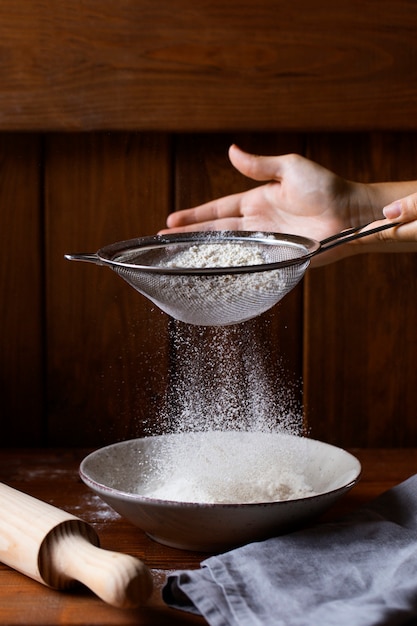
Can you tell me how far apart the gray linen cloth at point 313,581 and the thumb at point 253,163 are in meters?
0.49

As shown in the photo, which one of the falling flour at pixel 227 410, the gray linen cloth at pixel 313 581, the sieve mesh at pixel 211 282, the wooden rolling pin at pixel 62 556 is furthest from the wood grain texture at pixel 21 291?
the gray linen cloth at pixel 313 581

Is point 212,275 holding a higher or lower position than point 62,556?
higher

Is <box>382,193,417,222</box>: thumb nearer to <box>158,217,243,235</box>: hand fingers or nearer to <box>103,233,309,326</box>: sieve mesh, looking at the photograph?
<box>103,233,309,326</box>: sieve mesh

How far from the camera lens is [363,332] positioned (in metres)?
1.35

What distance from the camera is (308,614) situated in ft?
2.35

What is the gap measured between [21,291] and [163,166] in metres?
0.28

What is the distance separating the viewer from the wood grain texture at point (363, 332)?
1.31m

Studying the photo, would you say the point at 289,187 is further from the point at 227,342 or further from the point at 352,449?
the point at 352,449

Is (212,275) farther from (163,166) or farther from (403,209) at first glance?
(163,166)

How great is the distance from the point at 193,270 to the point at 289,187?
33 centimetres

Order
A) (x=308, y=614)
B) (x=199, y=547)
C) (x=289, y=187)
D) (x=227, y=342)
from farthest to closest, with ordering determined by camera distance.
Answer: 1. (x=227, y=342)
2. (x=289, y=187)
3. (x=199, y=547)
4. (x=308, y=614)

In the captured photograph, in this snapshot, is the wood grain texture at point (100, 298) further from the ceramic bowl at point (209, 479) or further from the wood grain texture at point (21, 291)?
the ceramic bowl at point (209, 479)

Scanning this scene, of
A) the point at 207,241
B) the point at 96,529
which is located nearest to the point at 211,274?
the point at 207,241

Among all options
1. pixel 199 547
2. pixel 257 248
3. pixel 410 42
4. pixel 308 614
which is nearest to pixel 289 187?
pixel 257 248
